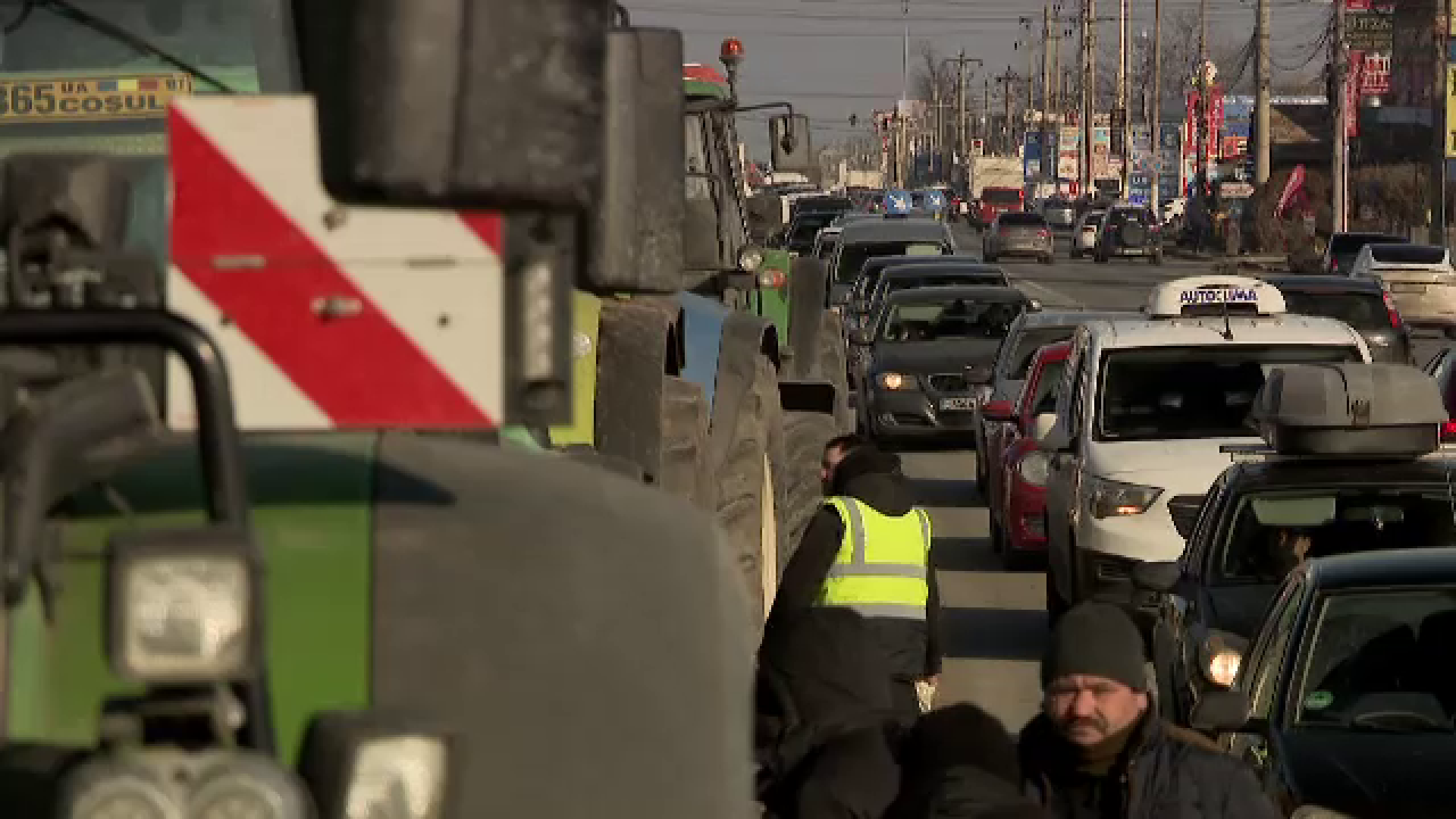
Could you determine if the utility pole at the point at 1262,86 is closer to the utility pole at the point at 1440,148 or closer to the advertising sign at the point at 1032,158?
the utility pole at the point at 1440,148

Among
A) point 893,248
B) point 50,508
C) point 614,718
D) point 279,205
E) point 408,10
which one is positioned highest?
point 408,10

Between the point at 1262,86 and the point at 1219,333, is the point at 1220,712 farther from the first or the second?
the point at 1262,86

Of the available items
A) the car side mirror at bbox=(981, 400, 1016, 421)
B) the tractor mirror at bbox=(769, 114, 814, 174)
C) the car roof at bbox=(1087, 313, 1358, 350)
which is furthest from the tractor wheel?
the car side mirror at bbox=(981, 400, 1016, 421)

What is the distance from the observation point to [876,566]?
30.8ft

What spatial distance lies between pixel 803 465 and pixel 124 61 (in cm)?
938

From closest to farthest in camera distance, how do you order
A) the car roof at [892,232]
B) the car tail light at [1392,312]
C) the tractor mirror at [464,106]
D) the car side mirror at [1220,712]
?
the tractor mirror at [464,106] → the car side mirror at [1220,712] → the car tail light at [1392,312] → the car roof at [892,232]

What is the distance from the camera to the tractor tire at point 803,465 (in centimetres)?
1440

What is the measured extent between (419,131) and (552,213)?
0.21 meters

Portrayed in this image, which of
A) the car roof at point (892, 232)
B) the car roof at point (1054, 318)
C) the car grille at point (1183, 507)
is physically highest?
the car grille at point (1183, 507)

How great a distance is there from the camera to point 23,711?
3.41 meters

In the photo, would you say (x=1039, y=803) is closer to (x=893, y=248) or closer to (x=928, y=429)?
(x=928, y=429)

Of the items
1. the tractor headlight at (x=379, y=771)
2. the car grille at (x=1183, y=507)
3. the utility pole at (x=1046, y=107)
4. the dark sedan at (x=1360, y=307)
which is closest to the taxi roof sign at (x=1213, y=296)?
the car grille at (x=1183, y=507)

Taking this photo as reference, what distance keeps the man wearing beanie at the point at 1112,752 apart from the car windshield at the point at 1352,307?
21.8 m

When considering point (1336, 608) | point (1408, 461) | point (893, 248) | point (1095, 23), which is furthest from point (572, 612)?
point (1095, 23)
